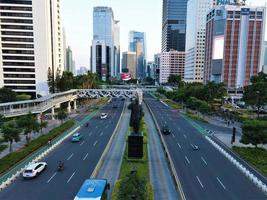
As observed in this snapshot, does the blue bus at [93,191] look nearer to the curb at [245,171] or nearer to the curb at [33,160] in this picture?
the curb at [33,160]

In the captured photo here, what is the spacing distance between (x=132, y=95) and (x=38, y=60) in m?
47.1

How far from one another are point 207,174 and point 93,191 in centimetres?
1821

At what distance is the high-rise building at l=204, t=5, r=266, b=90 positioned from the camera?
487 feet

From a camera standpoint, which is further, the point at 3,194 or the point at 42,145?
the point at 42,145

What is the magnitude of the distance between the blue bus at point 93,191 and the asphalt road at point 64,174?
448cm

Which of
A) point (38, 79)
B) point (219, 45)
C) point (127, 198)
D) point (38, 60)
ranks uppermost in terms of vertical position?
point (219, 45)

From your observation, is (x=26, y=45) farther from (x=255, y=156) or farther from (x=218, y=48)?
(x=218, y=48)

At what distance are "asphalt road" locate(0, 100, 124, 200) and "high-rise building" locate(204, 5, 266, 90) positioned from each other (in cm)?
11854

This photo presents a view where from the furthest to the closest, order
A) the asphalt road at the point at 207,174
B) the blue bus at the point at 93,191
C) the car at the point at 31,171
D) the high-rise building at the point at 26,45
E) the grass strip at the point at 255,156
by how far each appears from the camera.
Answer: the high-rise building at the point at 26,45 < the grass strip at the point at 255,156 < the car at the point at 31,171 < the asphalt road at the point at 207,174 < the blue bus at the point at 93,191

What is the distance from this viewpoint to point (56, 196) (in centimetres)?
2855

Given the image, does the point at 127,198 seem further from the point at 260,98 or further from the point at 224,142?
the point at 260,98

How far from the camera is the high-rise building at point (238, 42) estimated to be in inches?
5842

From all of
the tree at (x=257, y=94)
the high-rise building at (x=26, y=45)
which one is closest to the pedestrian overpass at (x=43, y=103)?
the high-rise building at (x=26, y=45)

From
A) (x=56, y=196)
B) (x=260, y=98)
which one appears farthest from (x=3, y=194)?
(x=260, y=98)
